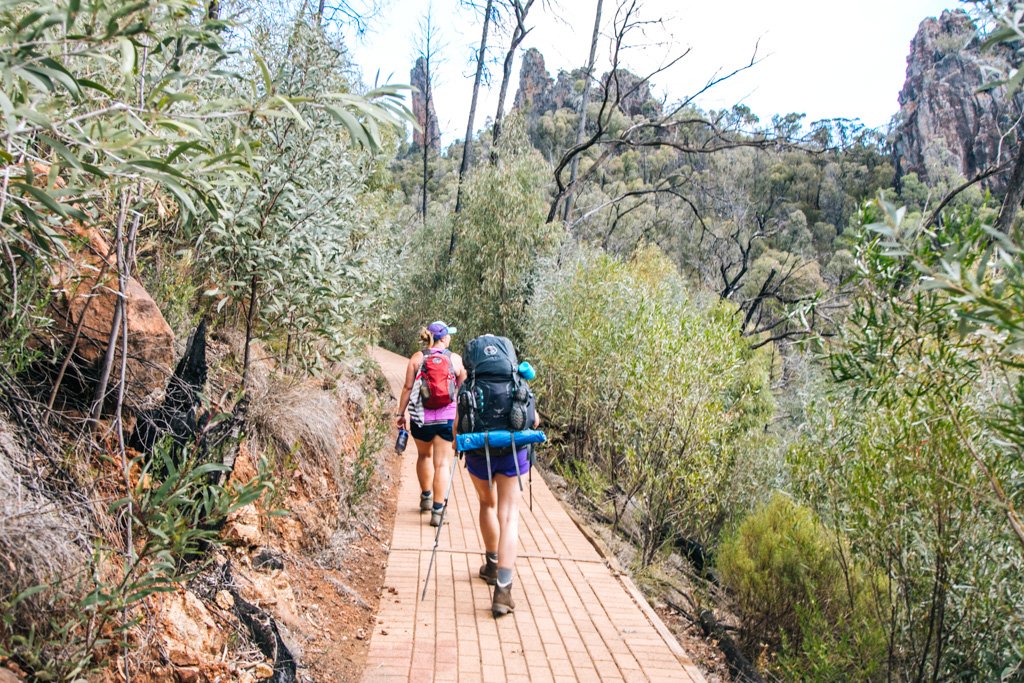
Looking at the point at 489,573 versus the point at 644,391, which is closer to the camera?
the point at 489,573

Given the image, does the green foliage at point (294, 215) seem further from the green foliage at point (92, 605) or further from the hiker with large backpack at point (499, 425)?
the green foliage at point (92, 605)

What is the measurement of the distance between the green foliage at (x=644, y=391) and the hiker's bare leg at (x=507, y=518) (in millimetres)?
3143

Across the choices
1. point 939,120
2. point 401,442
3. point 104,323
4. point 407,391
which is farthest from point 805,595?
point 939,120

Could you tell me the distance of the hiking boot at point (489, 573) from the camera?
5924 mm

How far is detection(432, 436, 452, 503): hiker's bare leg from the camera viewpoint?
7211 mm

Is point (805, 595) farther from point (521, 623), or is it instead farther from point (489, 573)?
point (521, 623)

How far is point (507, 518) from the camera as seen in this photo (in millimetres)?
Result: 5395

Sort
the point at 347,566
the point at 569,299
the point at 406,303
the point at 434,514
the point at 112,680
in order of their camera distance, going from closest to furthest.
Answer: the point at 112,680
the point at 347,566
the point at 434,514
the point at 569,299
the point at 406,303

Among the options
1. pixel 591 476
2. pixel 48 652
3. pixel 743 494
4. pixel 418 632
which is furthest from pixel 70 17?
pixel 743 494

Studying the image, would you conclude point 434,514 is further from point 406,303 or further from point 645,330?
point 406,303

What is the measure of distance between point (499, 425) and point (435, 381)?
1800 mm

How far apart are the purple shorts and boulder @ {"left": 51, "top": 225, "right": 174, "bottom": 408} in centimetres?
209

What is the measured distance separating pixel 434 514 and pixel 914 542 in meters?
4.13

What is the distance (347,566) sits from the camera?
20.6 feet
